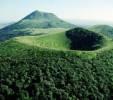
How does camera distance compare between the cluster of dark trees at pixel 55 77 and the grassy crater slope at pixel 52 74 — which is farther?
the grassy crater slope at pixel 52 74

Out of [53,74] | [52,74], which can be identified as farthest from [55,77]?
[52,74]

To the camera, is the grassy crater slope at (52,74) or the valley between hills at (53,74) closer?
the grassy crater slope at (52,74)

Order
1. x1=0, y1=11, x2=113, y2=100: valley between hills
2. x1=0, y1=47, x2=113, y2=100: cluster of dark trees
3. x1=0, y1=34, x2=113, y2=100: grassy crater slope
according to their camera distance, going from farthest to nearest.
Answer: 1. x1=0, y1=11, x2=113, y2=100: valley between hills
2. x1=0, y1=34, x2=113, y2=100: grassy crater slope
3. x1=0, y1=47, x2=113, y2=100: cluster of dark trees

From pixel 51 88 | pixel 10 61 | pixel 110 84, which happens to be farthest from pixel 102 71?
pixel 10 61

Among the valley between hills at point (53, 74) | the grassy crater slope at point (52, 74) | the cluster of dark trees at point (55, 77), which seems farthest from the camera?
the valley between hills at point (53, 74)

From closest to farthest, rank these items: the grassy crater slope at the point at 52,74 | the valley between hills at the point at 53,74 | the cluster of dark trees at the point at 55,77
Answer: the cluster of dark trees at the point at 55,77 < the grassy crater slope at the point at 52,74 < the valley between hills at the point at 53,74

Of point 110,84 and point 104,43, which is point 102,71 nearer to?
point 110,84
